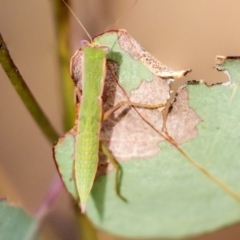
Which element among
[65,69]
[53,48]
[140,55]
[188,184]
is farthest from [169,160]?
[53,48]

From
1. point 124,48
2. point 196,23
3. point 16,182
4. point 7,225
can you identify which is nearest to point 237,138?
point 124,48

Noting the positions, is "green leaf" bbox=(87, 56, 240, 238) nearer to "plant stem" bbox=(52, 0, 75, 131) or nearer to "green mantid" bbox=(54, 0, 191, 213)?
"green mantid" bbox=(54, 0, 191, 213)

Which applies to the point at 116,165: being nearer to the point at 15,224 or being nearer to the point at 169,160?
the point at 169,160

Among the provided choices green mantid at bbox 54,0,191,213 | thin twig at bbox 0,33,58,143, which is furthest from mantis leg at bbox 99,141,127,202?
thin twig at bbox 0,33,58,143

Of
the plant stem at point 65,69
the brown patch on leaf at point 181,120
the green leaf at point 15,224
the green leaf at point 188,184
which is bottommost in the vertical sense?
the green leaf at point 15,224

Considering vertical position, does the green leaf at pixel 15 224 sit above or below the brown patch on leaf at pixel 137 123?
below

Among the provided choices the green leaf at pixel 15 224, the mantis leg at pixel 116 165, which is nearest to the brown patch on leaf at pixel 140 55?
the mantis leg at pixel 116 165

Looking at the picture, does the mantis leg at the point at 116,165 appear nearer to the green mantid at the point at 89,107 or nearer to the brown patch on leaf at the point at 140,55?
the green mantid at the point at 89,107
